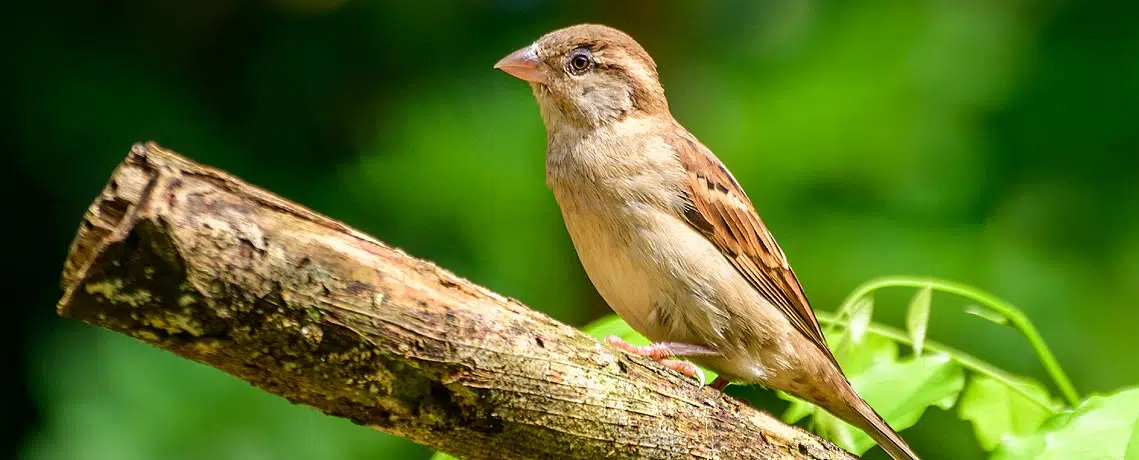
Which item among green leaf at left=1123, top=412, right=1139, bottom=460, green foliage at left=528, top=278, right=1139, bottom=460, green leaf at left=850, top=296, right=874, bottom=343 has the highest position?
green leaf at left=850, top=296, right=874, bottom=343

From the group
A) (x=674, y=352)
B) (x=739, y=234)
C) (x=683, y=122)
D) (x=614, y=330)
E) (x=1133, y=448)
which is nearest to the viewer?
(x=1133, y=448)

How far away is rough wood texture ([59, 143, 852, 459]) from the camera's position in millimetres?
1438

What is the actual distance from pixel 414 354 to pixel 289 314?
0.71 ft

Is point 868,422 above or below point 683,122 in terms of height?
below

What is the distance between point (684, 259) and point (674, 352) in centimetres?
24

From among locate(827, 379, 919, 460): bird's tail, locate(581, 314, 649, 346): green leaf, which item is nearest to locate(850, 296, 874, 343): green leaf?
locate(827, 379, 919, 460): bird's tail

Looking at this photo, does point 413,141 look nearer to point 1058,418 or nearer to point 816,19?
point 816,19

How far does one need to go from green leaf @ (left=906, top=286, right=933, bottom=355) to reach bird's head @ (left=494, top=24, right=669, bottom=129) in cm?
114

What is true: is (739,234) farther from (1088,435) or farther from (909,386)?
(1088,435)

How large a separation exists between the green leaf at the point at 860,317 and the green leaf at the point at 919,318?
0.28 feet

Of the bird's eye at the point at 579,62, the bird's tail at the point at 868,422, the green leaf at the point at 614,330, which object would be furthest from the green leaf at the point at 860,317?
the bird's eye at the point at 579,62

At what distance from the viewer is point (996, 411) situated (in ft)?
7.78

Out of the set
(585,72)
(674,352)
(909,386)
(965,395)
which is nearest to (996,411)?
(965,395)

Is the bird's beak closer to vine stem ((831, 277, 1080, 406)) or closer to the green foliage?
the green foliage
